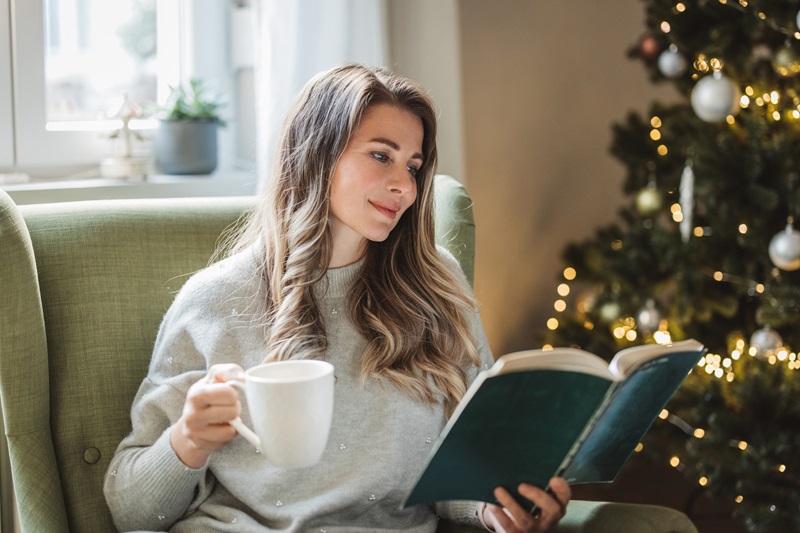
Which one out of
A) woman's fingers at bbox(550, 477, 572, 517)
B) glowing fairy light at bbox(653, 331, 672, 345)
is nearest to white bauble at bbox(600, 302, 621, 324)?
glowing fairy light at bbox(653, 331, 672, 345)

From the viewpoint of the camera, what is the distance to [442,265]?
1545 mm

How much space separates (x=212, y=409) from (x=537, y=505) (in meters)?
0.43

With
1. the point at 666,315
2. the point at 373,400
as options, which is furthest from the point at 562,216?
the point at 373,400

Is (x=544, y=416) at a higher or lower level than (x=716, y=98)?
lower

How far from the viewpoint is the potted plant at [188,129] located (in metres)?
2.19

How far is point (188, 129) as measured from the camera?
7.18 feet

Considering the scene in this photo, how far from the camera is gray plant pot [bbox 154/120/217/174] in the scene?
2188mm

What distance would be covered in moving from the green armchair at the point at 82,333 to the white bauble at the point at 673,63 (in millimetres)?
1164

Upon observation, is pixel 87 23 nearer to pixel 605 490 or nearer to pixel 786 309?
pixel 786 309

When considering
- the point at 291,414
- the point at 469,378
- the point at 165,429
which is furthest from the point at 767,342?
the point at 291,414

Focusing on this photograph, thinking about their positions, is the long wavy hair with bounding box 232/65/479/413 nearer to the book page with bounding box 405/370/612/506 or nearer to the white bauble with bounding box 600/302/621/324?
the book page with bounding box 405/370/612/506

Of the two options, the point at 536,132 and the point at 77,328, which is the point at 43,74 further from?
the point at 536,132

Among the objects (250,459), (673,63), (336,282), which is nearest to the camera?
(250,459)

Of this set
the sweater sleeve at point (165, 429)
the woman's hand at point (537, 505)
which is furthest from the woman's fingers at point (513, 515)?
the sweater sleeve at point (165, 429)
